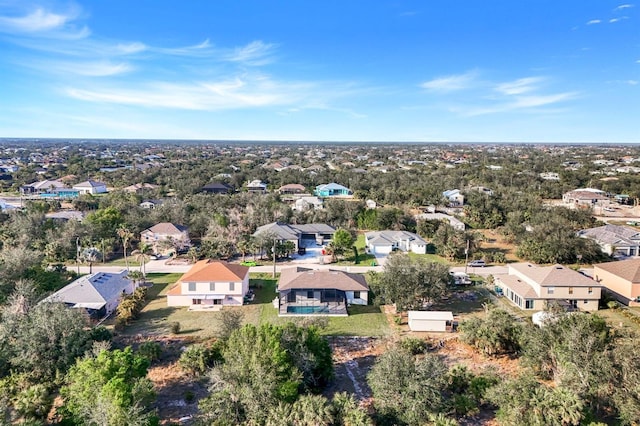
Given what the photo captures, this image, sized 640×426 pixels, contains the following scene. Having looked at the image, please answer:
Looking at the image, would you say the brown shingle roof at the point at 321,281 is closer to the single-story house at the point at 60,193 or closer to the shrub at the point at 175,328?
the shrub at the point at 175,328

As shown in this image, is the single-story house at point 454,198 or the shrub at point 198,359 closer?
the shrub at point 198,359

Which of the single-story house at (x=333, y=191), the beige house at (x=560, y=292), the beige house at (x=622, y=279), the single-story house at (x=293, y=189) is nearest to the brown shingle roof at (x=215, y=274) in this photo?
the beige house at (x=560, y=292)

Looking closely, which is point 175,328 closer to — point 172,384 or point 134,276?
point 172,384

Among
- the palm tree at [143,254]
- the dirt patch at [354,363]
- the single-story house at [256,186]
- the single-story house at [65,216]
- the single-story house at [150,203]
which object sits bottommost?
the dirt patch at [354,363]

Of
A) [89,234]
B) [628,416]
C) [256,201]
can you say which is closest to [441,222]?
[256,201]

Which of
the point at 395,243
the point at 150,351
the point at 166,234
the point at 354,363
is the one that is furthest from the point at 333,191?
the point at 150,351

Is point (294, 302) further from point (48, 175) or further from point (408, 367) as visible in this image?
point (48, 175)

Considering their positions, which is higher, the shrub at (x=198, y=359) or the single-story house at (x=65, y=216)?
the single-story house at (x=65, y=216)

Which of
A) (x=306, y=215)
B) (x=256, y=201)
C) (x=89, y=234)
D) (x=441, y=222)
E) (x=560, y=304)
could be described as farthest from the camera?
(x=256, y=201)

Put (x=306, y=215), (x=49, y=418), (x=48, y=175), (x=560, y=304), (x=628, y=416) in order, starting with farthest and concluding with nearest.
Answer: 1. (x=48, y=175)
2. (x=306, y=215)
3. (x=560, y=304)
4. (x=49, y=418)
5. (x=628, y=416)
